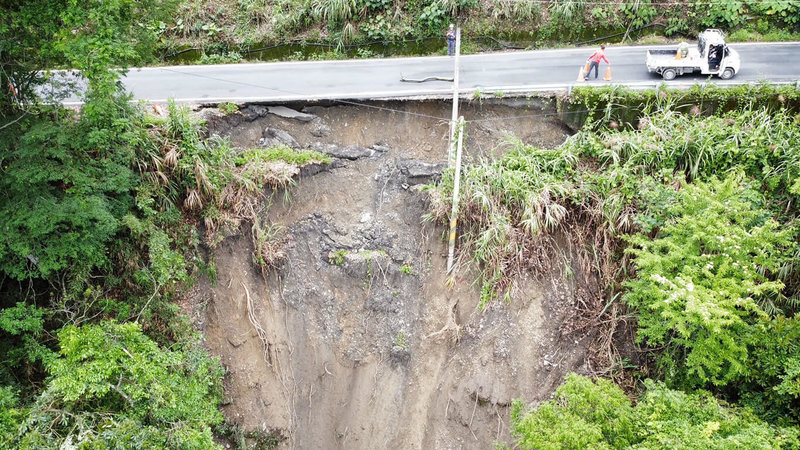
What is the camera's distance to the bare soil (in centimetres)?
1348

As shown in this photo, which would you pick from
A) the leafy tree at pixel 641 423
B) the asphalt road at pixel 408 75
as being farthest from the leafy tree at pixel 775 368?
the asphalt road at pixel 408 75

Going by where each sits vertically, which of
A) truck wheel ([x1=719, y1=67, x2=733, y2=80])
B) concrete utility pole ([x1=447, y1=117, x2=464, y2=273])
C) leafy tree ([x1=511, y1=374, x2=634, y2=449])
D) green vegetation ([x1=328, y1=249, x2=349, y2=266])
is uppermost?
truck wheel ([x1=719, y1=67, x2=733, y2=80])

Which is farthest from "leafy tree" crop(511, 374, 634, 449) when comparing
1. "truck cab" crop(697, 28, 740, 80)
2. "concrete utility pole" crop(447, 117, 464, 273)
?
"truck cab" crop(697, 28, 740, 80)

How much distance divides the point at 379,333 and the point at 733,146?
9952mm

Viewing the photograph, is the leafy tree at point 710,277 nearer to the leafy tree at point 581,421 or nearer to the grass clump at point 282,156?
the leafy tree at point 581,421

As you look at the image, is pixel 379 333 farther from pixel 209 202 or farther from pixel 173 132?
pixel 173 132

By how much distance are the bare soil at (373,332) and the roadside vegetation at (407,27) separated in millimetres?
4283

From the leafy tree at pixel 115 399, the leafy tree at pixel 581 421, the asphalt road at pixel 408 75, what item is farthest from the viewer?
the asphalt road at pixel 408 75

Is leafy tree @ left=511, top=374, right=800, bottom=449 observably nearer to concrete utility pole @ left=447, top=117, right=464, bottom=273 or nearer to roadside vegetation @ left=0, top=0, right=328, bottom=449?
concrete utility pole @ left=447, top=117, right=464, bottom=273

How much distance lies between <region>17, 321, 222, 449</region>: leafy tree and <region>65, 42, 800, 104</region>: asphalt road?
7.92m

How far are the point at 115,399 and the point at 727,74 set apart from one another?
17.0 metres

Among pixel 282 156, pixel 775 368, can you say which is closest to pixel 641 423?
pixel 775 368

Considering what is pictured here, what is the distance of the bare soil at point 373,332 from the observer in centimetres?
1348

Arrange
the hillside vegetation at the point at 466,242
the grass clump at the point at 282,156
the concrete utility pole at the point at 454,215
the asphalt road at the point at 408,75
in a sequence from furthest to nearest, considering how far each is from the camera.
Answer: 1. the asphalt road at the point at 408,75
2. the grass clump at the point at 282,156
3. the concrete utility pole at the point at 454,215
4. the hillside vegetation at the point at 466,242
